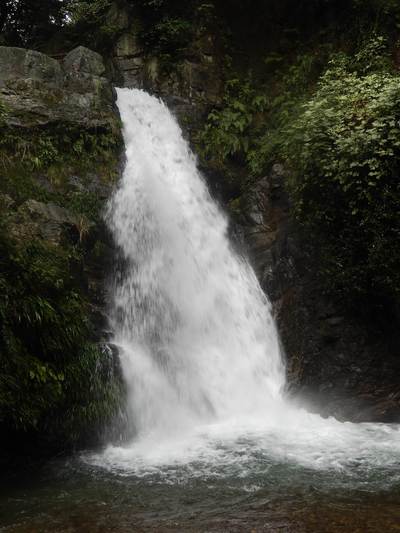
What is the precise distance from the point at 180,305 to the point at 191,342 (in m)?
0.84

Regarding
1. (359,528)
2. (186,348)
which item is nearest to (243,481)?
(359,528)

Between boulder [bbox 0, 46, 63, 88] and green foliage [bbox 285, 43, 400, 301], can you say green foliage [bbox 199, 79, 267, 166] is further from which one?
boulder [bbox 0, 46, 63, 88]

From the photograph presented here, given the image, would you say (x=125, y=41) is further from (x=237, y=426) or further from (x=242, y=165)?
(x=237, y=426)

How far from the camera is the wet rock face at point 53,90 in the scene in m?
10.4

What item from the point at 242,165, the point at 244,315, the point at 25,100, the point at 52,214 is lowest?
the point at 244,315

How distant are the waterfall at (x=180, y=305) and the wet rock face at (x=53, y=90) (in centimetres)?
111

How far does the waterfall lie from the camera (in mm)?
8430

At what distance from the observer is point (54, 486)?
5.65 metres

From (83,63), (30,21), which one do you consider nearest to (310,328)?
(83,63)

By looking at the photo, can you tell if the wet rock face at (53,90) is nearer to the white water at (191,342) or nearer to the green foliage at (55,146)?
the green foliage at (55,146)

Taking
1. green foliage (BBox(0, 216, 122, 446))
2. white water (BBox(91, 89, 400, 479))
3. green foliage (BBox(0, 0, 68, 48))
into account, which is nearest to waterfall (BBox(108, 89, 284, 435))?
white water (BBox(91, 89, 400, 479))

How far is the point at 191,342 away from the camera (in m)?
9.53

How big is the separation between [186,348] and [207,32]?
34.9 ft

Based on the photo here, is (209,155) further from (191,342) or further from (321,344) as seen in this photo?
(321,344)
